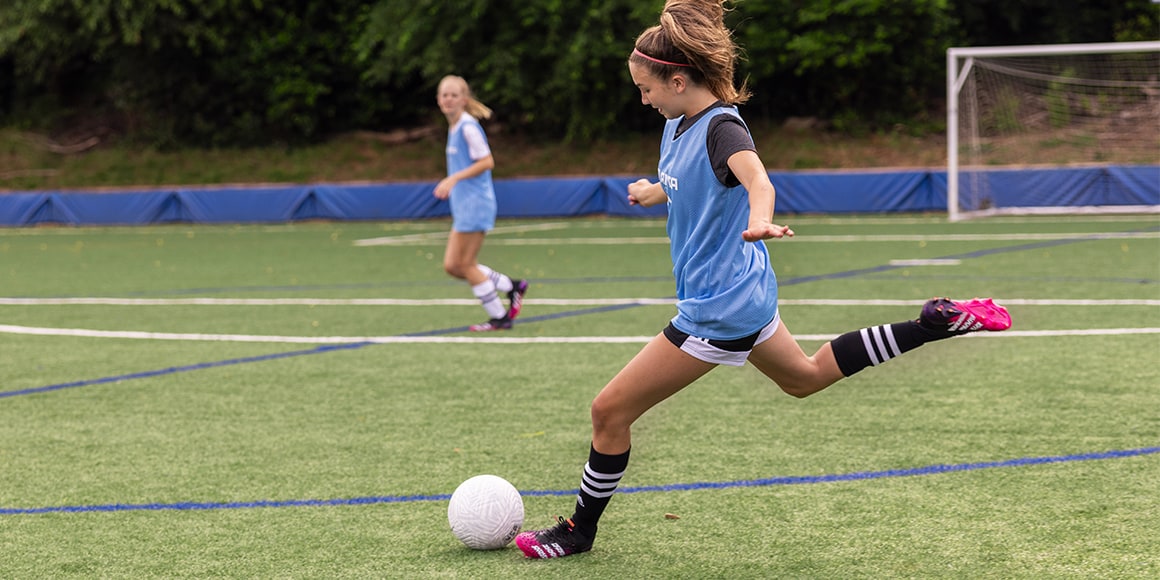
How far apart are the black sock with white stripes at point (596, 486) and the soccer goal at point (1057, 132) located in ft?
57.3

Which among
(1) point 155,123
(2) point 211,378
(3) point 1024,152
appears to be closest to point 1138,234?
(3) point 1024,152

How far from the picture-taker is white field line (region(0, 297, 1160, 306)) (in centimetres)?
1032

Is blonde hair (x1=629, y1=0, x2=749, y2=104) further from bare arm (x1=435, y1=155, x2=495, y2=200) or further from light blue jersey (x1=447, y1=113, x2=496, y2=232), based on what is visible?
light blue jersey (x1=447, y1=113, x2=496, y2=232)

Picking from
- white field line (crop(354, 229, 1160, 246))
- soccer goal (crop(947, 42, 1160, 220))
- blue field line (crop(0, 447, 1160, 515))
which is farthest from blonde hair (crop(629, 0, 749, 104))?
soccer goal (crop(947, 42, 1160, 220))

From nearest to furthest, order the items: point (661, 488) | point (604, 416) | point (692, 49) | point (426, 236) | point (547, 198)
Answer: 1. point (692, 49)
2. point (604, 416)
3. point (661, 488)
4. point (426, 236)
5. point (547, 198)

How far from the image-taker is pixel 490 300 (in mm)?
10070

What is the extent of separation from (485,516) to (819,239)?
47.0 feet

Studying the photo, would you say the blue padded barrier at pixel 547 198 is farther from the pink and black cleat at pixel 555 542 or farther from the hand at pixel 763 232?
the hand at pixel 763 232

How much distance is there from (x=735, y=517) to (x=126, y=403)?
400cm

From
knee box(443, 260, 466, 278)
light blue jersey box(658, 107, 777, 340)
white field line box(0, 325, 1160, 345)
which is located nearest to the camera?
light blue jersey box(658, 107, 777, 340)

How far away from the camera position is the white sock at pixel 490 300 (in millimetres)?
10055

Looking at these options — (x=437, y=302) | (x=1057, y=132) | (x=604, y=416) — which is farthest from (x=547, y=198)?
(x=604, y=416)

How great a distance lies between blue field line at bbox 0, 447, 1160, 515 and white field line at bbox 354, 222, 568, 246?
48.1 feet

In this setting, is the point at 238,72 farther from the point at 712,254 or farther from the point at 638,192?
the point at 712,254
